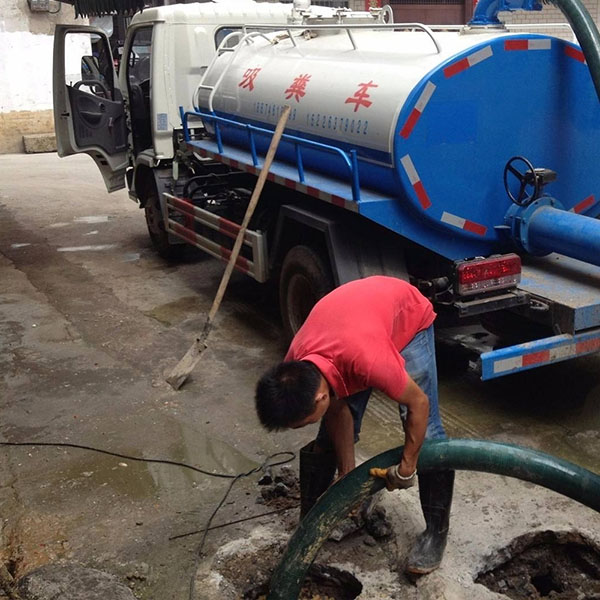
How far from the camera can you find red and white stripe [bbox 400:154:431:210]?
15.3ft

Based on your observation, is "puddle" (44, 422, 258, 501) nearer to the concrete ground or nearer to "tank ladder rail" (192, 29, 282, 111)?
the concrete ground

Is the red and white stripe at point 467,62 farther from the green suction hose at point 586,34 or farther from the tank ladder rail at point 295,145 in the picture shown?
the tank ladder rail at point 295,145

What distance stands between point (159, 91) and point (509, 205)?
423 cm

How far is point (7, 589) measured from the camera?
354cm

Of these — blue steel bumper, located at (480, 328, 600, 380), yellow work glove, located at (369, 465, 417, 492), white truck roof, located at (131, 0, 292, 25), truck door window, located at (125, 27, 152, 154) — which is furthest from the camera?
truck door window, located at (125, 27, 152, 154)

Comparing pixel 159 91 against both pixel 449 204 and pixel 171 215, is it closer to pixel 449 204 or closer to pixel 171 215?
pixel 171 215

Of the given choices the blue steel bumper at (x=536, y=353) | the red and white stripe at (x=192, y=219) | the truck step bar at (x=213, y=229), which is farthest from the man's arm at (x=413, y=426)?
the red and white stripe at (x=192, y=219)

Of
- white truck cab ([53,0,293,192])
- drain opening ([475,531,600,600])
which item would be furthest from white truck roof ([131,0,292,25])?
drain opening ([475,531,600,600])

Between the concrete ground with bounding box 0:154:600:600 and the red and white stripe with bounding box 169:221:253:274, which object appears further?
the red and white stripe with bounding box 169:221:253:274

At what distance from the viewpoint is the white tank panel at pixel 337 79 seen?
4.77 m

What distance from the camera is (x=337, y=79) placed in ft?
17.7

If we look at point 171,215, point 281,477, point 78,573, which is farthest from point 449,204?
point 171,215

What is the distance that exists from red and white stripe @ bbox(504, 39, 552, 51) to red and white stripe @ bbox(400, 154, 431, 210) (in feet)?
2.91

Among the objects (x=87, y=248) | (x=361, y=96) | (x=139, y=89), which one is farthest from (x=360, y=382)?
(x=87, y=248)
